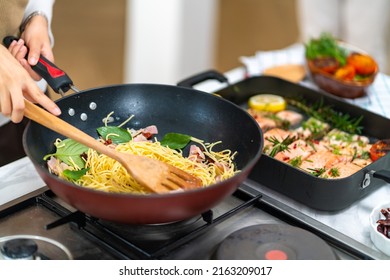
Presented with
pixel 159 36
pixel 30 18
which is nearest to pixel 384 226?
pixel 30 18

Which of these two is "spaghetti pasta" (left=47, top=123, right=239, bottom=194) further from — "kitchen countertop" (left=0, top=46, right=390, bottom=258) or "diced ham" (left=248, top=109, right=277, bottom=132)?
"diced ham" (left=248, top=109, right=277, bottom=132)

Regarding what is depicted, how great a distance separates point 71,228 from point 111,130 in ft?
0.88

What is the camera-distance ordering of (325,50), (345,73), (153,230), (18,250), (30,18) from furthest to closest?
(325,50)
(345,73)
(30,18)
(153,230)
(18,250)

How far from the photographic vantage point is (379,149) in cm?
161

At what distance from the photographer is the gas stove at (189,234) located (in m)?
1.19

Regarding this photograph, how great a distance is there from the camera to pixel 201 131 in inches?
58.6

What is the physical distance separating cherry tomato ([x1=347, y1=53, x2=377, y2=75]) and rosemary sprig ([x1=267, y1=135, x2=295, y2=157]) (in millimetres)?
534

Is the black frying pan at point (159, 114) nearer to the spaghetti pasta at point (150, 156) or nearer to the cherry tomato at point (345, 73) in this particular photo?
the spaghetti pasta at point (150, 156)

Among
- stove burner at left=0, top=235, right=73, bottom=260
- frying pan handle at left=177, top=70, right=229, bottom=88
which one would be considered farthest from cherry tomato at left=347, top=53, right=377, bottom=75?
stove burner at left=0, top=235, right=73, bottom=260

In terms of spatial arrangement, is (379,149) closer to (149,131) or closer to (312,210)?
(312,210)

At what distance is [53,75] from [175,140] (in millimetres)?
328

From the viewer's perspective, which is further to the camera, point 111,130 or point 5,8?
point 5,8

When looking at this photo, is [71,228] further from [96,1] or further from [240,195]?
[96,1]
